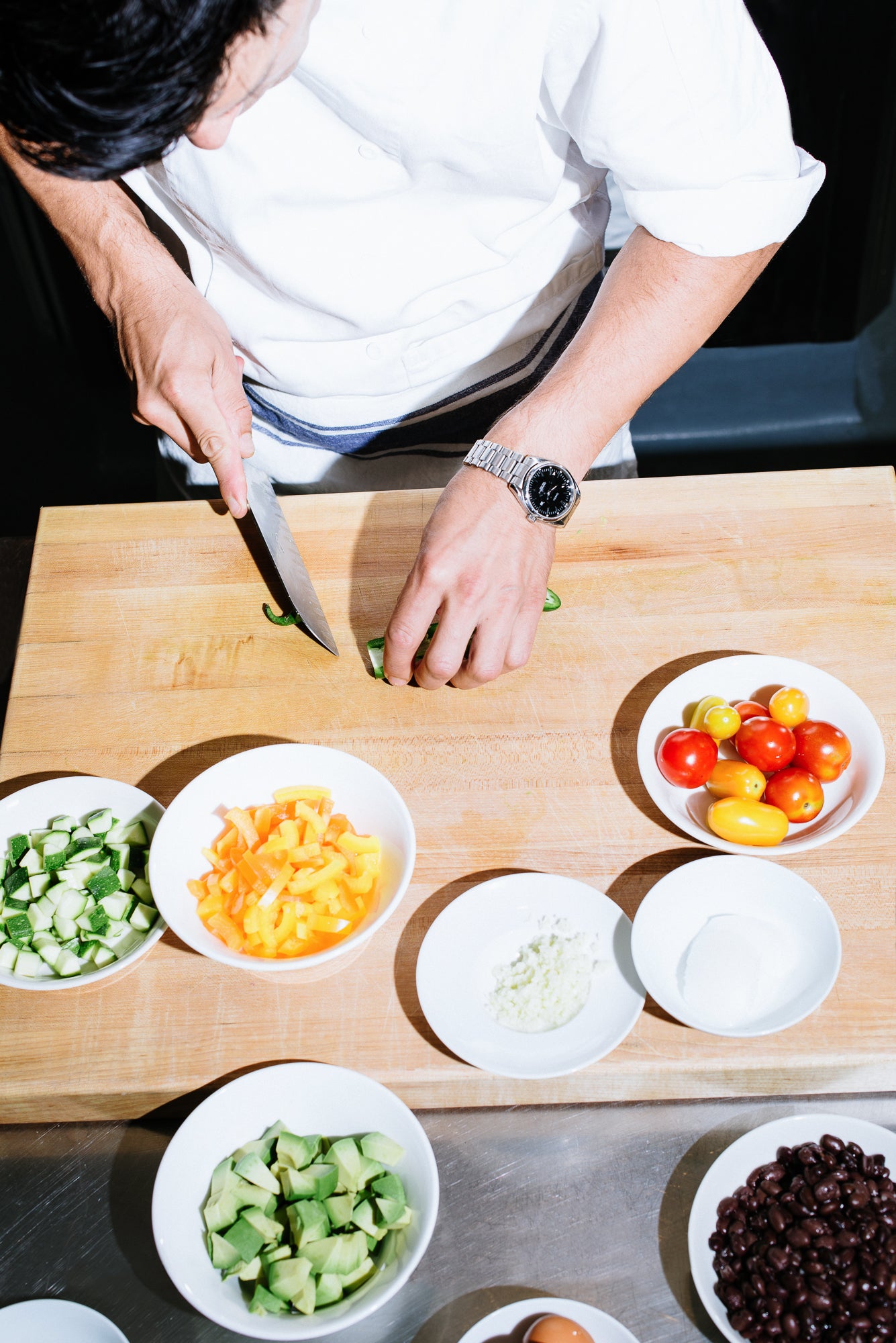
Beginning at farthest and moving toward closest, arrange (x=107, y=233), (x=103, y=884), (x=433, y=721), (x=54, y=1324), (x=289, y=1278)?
(x=107, y=233)
(x=433, y=721)
(x=103, y=884)
(x=54, y=1324)
(x=289, y=1278)

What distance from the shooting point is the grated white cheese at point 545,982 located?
3.80ft

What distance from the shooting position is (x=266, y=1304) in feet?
3.29

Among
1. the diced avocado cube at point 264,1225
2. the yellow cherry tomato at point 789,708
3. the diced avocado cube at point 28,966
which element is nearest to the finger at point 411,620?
the yellow cherry tomato at point 789,708

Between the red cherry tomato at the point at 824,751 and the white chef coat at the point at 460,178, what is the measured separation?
55cm

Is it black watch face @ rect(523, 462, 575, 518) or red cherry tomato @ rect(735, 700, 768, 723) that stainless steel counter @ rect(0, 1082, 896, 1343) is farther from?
black watch face @ rect(523, 462, 575, 518)

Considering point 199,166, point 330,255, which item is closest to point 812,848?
point 330,255

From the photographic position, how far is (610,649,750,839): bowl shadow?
135cm

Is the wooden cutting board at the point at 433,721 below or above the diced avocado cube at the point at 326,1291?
above

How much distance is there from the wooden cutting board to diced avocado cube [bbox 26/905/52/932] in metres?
0.09

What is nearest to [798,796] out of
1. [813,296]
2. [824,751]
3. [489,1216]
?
[824,751]

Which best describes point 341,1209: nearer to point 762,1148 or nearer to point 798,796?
point 762,1148

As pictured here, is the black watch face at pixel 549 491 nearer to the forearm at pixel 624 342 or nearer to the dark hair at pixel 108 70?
the forearm at pixel 624 342

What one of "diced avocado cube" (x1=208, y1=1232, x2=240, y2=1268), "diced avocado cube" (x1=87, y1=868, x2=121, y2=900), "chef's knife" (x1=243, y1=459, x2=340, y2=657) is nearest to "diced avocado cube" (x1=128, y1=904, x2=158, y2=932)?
"diced avocado cube" (x1=87, y1=868, x2=121, y2=900)

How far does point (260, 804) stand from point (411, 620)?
0.31 meters
